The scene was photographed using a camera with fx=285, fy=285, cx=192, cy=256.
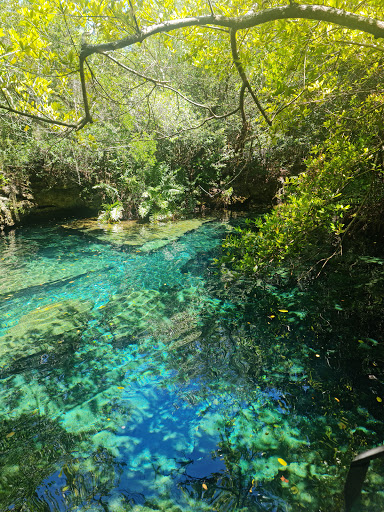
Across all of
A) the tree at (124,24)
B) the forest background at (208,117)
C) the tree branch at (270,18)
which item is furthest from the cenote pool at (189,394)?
the tree branch at (270,18)

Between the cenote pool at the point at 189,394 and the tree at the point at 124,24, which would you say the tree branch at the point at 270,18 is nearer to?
the tree at the point at 124,24

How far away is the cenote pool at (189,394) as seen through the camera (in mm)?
2967

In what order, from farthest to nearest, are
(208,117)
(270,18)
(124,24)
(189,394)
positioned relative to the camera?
1. (208,117)
2. (189,394)
3. (124,24)
4. (270,18)

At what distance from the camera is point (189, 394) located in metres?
4.22

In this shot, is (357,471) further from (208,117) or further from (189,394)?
(208,117)

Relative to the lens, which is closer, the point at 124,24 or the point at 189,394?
the point at 124,24

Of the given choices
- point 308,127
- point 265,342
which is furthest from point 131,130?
point 265,342

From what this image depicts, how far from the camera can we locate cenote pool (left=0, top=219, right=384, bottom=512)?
9.73 feet

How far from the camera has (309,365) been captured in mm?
4625

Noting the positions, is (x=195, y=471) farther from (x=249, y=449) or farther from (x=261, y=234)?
(x=261, y=234)

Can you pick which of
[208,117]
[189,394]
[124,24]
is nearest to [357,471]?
[189,394]

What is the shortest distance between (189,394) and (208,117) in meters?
4.18

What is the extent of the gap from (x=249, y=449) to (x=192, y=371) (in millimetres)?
1532

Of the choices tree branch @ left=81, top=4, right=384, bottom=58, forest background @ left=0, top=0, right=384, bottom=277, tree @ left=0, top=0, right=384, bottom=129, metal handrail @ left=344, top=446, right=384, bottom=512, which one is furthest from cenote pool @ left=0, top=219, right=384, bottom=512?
tree branch @ left=81, top=4, right=384, bottom=58
